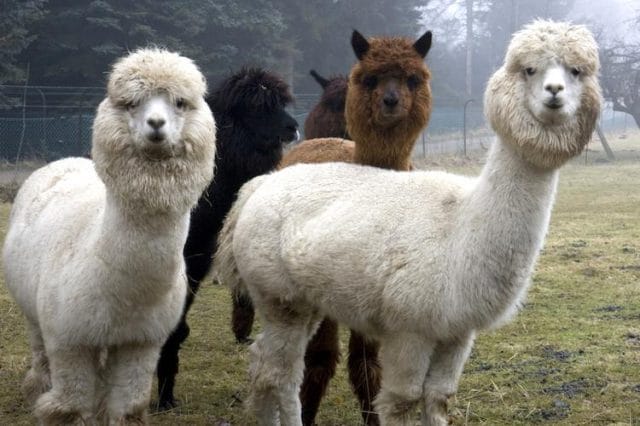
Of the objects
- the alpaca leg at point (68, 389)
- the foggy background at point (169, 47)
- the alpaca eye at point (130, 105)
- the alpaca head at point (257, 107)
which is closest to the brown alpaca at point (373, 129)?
the alpaca head at point (257, 107)

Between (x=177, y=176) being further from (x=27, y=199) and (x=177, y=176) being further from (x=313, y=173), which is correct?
(x=27, y=199)

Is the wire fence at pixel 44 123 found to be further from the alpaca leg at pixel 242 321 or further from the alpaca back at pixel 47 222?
the alpaca back at pixel 47 222

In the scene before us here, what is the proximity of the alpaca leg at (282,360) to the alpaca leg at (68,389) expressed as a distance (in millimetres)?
973

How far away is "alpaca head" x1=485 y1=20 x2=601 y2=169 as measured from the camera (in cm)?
340

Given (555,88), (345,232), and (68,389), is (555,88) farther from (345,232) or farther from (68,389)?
(68,389)

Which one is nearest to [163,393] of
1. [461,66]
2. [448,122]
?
[448,122]

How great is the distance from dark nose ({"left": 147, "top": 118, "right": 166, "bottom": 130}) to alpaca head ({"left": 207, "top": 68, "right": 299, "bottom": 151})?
220cm

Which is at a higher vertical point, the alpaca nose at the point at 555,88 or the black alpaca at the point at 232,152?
the alpaca nose at the point at 555,88

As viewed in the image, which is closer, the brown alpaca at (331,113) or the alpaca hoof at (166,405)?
the alpaca hoof at (166,405)

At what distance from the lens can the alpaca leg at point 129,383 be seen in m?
3.82

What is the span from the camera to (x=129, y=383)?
12.6 feet

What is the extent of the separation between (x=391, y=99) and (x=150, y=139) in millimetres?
1732

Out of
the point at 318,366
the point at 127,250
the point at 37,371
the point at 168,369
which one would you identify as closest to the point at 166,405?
the point at 168,369

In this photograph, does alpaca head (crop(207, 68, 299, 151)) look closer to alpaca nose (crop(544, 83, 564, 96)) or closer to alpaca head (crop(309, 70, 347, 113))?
alpaca head (crop(309, 70, 347, 113))
